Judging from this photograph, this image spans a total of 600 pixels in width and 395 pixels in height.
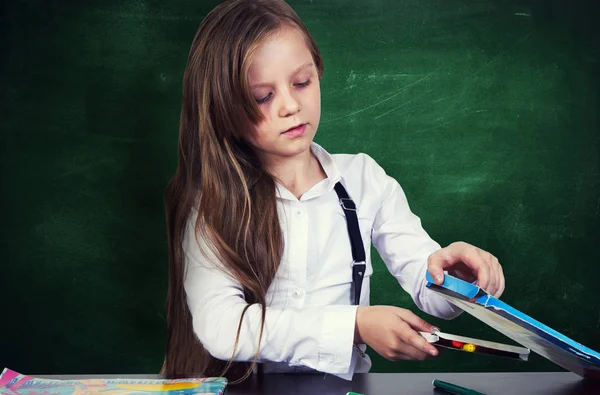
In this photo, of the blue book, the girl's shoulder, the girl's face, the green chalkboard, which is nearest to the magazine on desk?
the blue book

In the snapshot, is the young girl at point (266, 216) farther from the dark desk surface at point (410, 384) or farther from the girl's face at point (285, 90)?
→ the dark desk surface at point (410, 384)

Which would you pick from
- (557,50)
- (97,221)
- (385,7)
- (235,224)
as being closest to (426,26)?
(385,7)

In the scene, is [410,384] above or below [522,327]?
below

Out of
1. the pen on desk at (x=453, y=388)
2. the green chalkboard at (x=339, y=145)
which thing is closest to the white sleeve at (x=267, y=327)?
the pen on desk at (x=453, y=388)

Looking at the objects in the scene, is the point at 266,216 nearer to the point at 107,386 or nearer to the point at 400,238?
the point at 400,238

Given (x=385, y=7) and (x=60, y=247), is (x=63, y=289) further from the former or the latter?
(x=385, y=7)

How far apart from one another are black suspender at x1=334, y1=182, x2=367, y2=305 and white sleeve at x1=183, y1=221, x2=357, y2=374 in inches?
8.9

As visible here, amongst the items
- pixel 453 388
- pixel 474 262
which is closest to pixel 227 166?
pixel 474 262

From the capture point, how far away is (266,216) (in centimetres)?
112

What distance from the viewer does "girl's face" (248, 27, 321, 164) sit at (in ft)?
3.51

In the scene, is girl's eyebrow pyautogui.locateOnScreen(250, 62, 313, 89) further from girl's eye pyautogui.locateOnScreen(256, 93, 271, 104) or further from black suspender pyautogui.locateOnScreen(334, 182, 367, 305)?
black suspender pyautogui.locateOnScreen(334, 182, 367, 305)

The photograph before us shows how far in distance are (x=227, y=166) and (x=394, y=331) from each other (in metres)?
0.45

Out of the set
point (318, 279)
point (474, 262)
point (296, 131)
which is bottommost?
point (318, 279)

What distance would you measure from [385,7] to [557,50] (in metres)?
0.41
